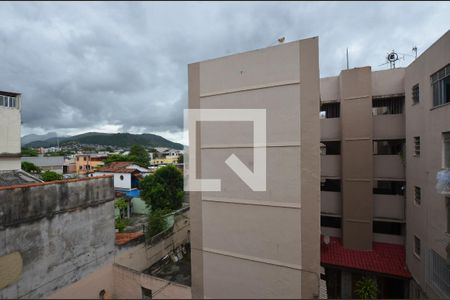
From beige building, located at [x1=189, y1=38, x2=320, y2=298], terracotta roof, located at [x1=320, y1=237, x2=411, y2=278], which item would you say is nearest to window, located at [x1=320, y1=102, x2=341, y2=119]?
terracotta roof, located at [x1=320, y1=237, x2=411, y2=278]

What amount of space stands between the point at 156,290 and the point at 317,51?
9517 mm

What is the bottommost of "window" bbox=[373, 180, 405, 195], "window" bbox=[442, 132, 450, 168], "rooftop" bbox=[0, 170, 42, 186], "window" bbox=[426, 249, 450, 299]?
"window" bbox=[426, 249, 450, 299]

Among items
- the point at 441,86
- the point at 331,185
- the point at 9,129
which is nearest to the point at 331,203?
the point at 331,185

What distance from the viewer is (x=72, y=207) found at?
906 centimetres

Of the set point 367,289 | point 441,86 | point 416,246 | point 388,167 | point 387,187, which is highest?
point 441,86

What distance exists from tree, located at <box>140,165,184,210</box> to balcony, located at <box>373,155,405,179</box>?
48.6 feet

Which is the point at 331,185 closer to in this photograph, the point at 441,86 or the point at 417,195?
the point at 417,195

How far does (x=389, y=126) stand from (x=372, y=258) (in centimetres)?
605

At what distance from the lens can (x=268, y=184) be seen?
638 centimetres

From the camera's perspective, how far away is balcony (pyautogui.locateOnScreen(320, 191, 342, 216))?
1189cm

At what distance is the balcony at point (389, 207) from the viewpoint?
10680mm

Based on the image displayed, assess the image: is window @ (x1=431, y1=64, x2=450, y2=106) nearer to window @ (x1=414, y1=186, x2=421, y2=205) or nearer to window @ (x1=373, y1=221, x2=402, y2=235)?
window @ (x1=414, y1=186, x2=421, y2=205)

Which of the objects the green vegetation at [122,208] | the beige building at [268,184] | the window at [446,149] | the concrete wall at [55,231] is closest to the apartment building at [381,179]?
the window at [446,149]

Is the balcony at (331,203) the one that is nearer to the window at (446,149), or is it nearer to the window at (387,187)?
the window at (387,187)
